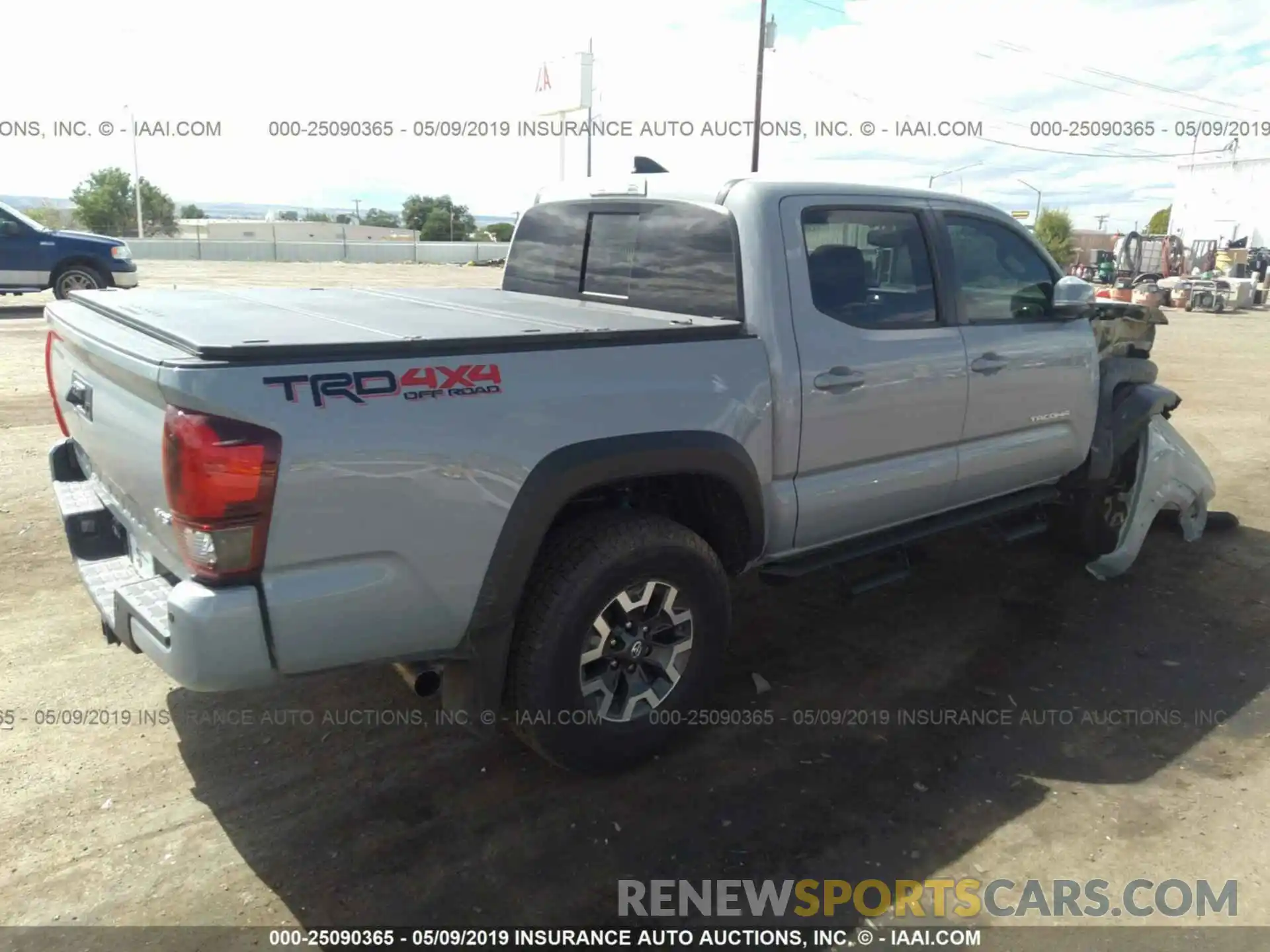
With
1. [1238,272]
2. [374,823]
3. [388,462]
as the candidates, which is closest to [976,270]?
[388,462]

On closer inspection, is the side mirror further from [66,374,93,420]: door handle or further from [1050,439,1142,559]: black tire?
[66,374,93,420]: door handle

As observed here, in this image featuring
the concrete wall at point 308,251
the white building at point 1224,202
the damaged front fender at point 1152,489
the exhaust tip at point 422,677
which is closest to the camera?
the exhaust tip at point 422,677

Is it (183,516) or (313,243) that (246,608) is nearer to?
(183,516)

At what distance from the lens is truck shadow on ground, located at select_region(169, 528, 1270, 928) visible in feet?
9.56

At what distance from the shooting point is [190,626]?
96.7 inches

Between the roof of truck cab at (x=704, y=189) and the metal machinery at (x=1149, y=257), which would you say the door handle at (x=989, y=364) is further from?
the metal machinery at (x=1149, y=257)

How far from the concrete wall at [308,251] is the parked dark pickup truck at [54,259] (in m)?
26.9

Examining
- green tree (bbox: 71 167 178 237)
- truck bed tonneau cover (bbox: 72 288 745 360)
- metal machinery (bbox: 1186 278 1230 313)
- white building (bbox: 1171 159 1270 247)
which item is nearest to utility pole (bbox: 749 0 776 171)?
metal machinery (bbox: 1186 278 1230 313)

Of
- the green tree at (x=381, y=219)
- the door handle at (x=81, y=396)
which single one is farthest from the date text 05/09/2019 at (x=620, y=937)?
the green tree at (x=381, y=219)

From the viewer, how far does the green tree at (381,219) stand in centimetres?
8262

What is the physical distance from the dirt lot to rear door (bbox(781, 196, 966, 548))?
0.79 meters

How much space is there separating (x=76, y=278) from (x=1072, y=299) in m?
15.5

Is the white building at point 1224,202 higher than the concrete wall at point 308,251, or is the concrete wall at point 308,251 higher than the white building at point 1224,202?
the white building at point 1224,202

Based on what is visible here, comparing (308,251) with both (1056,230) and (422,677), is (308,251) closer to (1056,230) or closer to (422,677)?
(1056,230)
